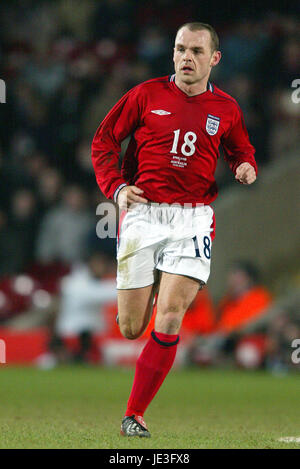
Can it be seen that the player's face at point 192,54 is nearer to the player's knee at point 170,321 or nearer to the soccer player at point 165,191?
the soccer player at point 165,191

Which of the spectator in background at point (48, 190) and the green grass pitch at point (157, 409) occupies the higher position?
the spectator in background at point (48, 190)

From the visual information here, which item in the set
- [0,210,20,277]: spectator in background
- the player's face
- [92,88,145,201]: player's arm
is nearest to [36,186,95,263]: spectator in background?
[0,210,20,277]: spectator in background

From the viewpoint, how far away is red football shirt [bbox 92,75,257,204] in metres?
5.30

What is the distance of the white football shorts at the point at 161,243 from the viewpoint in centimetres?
519

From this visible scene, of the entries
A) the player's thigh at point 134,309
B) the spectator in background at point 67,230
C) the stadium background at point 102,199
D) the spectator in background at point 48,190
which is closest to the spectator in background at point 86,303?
the stadium background at point 102,199

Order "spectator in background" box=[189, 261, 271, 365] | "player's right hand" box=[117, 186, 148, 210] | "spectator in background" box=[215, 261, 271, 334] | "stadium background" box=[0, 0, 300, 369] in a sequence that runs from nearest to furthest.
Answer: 1. "player's right hand" box=[117, 186, 148, 210]
2. "spectator in background" box=[189, 261, 271, 365]
3. "spectator in background" box=[215, 261, 271, 334]
4. "stadium background" box=[0, 0, 300, 369]

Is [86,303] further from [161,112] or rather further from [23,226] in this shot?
[161,112]

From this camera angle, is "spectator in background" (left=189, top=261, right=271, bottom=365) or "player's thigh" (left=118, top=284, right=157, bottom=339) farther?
"spectator in background" (left=189, top=261, right=271, bottom=365)

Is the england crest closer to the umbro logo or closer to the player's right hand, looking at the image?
the umbro logo

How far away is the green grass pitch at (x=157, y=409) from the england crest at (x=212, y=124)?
1.71 m

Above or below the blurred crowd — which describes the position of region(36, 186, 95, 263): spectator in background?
below

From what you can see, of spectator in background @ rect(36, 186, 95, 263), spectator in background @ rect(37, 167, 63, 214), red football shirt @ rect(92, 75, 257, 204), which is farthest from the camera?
spectator in background @ rect(37, 167, 63, 214)

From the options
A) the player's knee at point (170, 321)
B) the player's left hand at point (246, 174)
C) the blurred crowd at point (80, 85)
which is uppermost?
the blurred crowd at point (80, 85)

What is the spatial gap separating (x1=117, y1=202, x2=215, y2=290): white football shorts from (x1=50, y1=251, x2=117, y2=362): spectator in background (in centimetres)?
580
